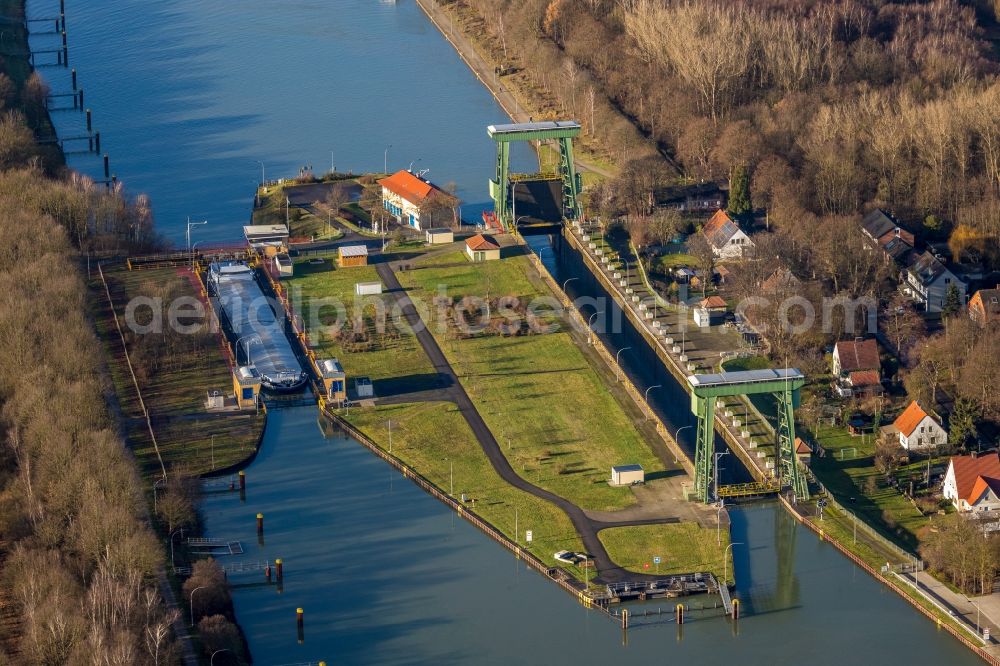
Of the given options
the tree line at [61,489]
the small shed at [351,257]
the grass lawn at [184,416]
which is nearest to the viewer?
the tree line at [61,489]

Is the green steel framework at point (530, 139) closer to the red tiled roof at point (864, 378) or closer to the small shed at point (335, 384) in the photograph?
the small shed at point (335, 384)

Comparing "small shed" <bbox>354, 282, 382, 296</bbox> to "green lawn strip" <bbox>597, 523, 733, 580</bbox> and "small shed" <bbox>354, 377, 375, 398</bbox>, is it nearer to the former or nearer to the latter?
"small shed" <bbox>354, 377, 375, 398</bbox>

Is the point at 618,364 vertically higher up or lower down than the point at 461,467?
higher up

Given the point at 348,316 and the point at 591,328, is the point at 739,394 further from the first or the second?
the point at 348,316

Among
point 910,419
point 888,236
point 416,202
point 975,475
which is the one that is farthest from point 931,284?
point 416,202

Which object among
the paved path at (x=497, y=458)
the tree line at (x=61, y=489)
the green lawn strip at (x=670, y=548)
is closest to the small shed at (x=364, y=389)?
the paved path at (x=497, y=458)

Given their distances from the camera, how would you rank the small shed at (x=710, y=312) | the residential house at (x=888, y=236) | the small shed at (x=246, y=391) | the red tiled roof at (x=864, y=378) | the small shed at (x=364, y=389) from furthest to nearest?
the residential house at (x=888, y=236)
the small shed at (x=710, y=312)
the small shed at (x=364, y=389)
the red tiled roof at (x=864, y=378)
the small shed at (x=246, y=391)

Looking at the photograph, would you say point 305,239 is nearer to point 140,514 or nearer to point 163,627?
point 140,514

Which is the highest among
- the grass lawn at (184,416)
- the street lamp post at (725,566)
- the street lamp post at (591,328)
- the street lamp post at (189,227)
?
the street lamp post at (189,227)
